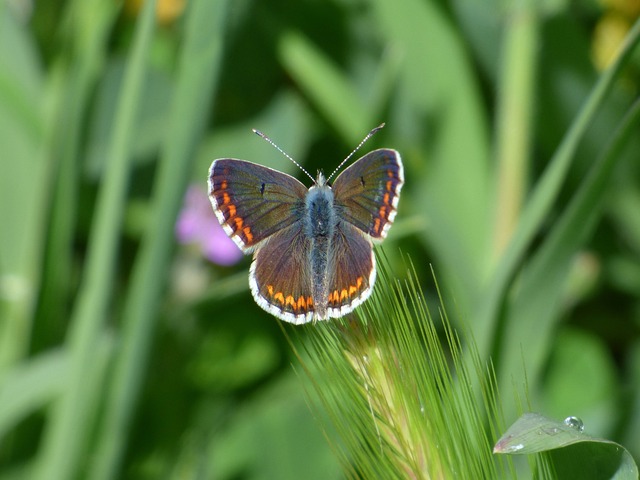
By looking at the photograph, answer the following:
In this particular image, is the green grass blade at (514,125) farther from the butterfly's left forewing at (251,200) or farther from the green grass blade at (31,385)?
the green grass blade at (31,385)

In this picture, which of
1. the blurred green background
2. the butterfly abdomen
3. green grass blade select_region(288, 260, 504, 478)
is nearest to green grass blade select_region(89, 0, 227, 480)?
the blurred green background

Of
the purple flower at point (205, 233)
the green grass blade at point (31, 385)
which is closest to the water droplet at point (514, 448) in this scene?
the green grass blade at point (31, 385)

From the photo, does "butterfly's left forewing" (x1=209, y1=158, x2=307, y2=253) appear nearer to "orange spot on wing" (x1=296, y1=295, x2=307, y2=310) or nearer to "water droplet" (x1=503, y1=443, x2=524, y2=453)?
"orange spot on wing" (x1=296, y1=295, x2=307, y2=310)

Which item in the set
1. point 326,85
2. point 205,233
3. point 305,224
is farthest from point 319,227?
point 205,233

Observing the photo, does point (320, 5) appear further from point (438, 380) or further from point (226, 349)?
point (438, 380)

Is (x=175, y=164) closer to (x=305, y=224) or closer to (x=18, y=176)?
(x=305, y=224)
